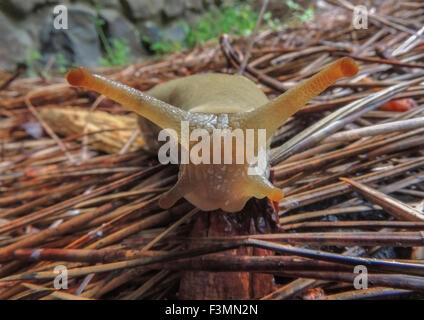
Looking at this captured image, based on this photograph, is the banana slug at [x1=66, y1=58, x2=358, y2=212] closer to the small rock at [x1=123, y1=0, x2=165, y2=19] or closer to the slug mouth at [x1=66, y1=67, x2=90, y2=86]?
the slug mouth at [x1=66, y1=67, x2=90, y2=86]

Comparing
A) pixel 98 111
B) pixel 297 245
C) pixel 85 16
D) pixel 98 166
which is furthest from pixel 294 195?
pixel 85 16

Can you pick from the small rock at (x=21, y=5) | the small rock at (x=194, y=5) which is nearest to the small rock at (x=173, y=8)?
the small rock at (x=194, y=5)

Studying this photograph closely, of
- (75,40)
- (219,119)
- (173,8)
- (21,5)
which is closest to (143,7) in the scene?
(173,8)

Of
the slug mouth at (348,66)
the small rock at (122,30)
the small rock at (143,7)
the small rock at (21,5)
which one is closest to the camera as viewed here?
the slug mouth at (348,66)

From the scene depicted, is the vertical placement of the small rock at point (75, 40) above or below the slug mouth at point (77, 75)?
above

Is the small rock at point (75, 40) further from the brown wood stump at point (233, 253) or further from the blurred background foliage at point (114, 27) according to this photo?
the brown wood stump at point (233, 253)
